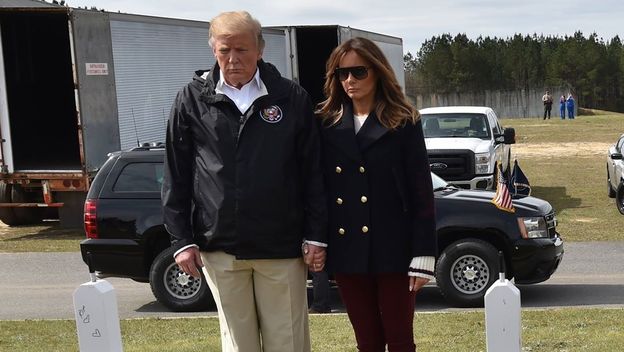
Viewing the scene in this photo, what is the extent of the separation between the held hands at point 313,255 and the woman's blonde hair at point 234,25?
0.90 m

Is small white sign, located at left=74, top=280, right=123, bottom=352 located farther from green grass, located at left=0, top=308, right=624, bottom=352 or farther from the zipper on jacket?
green grass, located at left=0, top=308, right=624, bottom=352

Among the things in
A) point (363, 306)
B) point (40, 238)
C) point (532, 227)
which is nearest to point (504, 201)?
point (532, 227)

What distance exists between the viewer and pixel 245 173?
4566 mm

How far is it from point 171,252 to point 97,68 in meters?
7.21

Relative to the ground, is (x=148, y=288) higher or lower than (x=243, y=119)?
lower

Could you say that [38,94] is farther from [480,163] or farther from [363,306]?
[363,306]

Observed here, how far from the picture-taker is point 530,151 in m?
37.1

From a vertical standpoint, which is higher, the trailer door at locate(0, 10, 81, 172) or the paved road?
the trailer door at locate(0, 10, 81, 172)

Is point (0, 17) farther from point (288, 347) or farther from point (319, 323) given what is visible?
point (288, 347)

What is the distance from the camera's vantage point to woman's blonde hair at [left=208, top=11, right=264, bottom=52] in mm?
4535

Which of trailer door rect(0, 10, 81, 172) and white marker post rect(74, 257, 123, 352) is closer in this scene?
white marker post rect(74, 257, 123, 352)

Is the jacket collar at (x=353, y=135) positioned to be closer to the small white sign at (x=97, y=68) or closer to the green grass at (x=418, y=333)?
the green grass at (x=418, y=333)

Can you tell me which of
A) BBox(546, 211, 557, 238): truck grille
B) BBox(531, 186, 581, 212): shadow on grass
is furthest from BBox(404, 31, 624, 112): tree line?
BBox(546, 211, 557, 238): truck grille

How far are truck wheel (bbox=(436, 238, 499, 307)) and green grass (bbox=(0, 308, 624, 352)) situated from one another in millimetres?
746
